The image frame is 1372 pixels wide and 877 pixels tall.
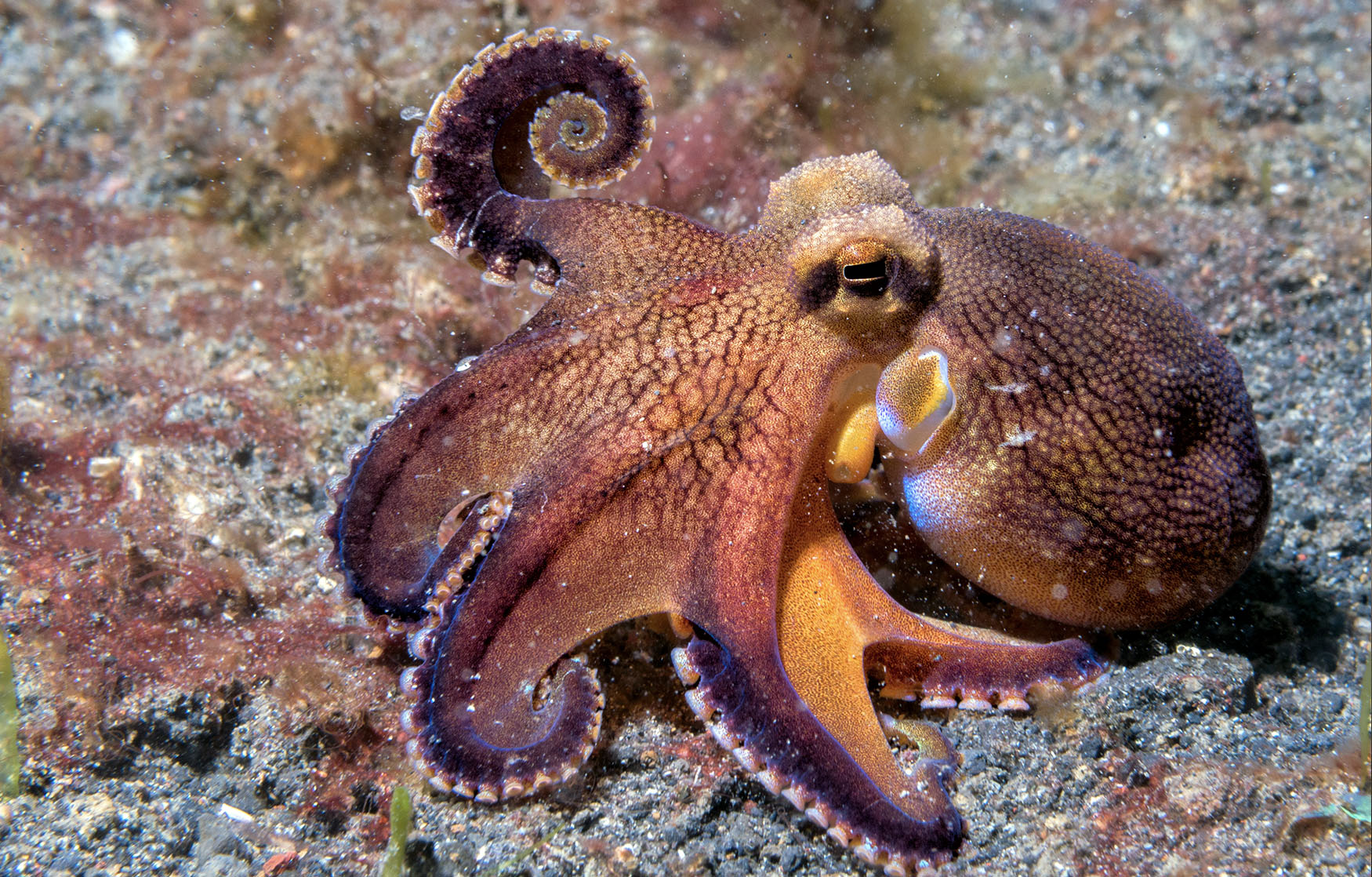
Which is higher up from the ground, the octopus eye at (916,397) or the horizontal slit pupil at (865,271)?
the horizontal slit pupil at (865,271)

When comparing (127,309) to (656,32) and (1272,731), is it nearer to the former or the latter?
(656,32)

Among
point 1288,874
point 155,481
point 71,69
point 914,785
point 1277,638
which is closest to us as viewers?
point 1288,874

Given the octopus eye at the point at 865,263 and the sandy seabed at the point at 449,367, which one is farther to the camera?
the sandy seabed at the point at 449,367

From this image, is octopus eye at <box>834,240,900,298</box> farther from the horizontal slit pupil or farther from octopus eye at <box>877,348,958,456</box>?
octopus eye at <box>877,348,958,456</box>

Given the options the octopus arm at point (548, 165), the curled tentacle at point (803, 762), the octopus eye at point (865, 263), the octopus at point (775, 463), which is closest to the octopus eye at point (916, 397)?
the octopus at point (775, 463)

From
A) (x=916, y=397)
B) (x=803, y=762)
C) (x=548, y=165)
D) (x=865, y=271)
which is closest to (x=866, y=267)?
(x=865, y=271)

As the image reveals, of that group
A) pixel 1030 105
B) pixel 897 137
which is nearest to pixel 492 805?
pixel 897 137

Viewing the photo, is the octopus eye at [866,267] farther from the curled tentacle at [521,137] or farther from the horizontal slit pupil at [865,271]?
the curled tentacle at [521,137]

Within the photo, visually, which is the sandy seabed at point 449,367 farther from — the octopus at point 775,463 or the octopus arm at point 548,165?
the octopus arm at point 548,165
